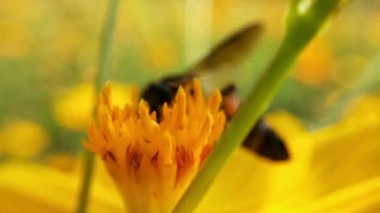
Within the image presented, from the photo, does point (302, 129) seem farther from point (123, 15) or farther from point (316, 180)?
point (123, 15)

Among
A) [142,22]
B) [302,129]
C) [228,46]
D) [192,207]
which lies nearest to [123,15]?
[142,22]

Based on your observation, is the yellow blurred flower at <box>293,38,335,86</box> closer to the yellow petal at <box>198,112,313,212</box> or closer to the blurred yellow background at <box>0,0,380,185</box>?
the blurred yellow background at <box>0,0,380,185</box>

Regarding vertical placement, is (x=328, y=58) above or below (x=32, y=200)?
above

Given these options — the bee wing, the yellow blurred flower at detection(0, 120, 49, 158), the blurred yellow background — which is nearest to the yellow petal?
the bee wing

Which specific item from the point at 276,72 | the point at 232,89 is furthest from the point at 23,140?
the point at 276,72

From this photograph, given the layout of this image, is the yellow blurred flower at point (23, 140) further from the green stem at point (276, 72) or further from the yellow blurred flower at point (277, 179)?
the green stem at point (276, 72)

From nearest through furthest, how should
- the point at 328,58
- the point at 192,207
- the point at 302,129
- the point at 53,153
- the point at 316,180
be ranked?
1. the point at 192,207
2. the point at 316,180
3. the point at 302,129
4. the point at 53,153
5. the point at 328,58

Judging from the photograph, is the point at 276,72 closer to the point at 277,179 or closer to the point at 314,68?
the point at 277,179
